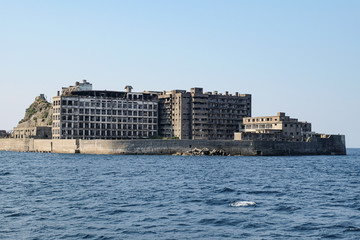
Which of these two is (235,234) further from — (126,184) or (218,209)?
(126,184)

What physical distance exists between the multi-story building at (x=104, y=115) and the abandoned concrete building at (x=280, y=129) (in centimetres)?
3979

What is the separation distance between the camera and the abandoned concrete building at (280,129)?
174275 mm

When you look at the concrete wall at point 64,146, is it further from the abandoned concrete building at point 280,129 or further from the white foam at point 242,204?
the white foam at point 242,204

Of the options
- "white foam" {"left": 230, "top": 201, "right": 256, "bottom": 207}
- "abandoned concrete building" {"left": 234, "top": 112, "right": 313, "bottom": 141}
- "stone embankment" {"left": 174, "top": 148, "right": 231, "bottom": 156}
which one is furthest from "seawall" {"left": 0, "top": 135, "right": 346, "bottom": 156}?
"white foam" {"left": 230, "top": 201, "right": 256, "bottom": 207}

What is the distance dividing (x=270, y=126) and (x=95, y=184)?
13337 centimetres

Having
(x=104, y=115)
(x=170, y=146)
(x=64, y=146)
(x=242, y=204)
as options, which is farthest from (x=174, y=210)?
(x=104, y=115)

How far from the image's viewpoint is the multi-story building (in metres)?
174

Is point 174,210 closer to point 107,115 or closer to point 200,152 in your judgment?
point 200,152

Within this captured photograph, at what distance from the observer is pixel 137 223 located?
35.7 meters

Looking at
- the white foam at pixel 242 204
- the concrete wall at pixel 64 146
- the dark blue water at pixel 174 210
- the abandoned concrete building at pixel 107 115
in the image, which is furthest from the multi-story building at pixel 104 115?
the white foam at pixel 242 204

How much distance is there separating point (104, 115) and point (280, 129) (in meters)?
65.4

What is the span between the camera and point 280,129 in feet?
594

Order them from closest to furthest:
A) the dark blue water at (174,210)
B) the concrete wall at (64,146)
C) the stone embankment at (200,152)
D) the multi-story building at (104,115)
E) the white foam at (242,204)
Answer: the dark blue water at (174,210)
the white foam at (242,204)
the stone embankment at (200,152)
the concrete wall at (64,146)
the multi-story building at (104,115)

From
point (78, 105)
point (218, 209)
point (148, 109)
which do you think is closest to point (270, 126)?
point (148, 109)
